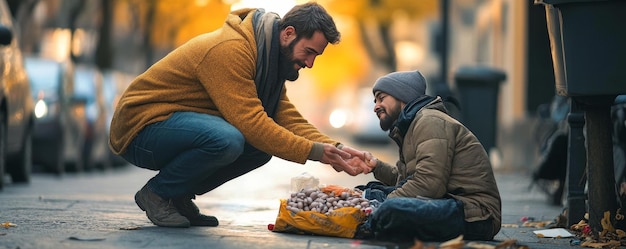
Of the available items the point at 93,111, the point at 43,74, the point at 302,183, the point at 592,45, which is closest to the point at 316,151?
the point at 302,183

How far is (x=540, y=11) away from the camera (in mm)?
22781

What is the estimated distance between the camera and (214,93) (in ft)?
23.2

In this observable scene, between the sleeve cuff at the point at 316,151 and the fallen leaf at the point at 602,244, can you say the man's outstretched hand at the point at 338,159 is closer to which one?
the sleeve cuff at the point at 316,151

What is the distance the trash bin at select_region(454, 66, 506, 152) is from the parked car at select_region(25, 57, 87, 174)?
5.08m

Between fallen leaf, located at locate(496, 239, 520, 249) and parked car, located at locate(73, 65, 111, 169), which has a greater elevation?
parked car, located at locate(73, 65, 111, 169)

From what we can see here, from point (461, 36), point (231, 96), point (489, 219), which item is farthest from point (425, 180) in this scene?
point (461, 36)

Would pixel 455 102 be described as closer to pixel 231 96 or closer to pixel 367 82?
pixel 231 96

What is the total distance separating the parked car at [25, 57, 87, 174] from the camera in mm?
16953

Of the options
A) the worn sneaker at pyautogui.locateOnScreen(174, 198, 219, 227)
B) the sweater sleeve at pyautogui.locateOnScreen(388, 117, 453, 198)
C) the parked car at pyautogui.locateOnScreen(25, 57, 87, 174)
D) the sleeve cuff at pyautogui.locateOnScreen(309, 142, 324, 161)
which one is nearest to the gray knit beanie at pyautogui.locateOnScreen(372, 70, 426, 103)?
the sweater sleeve at pyautogui.locateOnScreen(388, 117, 453, 198)

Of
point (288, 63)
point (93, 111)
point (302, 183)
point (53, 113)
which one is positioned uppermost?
point (93, 111)

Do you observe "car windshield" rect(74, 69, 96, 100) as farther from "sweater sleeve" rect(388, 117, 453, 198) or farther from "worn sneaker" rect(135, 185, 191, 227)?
"sweater sleeve" rect(388, 117, 453, 198)

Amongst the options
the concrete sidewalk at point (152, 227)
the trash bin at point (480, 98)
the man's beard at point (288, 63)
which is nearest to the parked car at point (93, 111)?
the trash bin at point (480, 98)

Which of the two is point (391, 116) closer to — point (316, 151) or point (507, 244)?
point (316, 151)

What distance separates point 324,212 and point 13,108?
6.38 m
